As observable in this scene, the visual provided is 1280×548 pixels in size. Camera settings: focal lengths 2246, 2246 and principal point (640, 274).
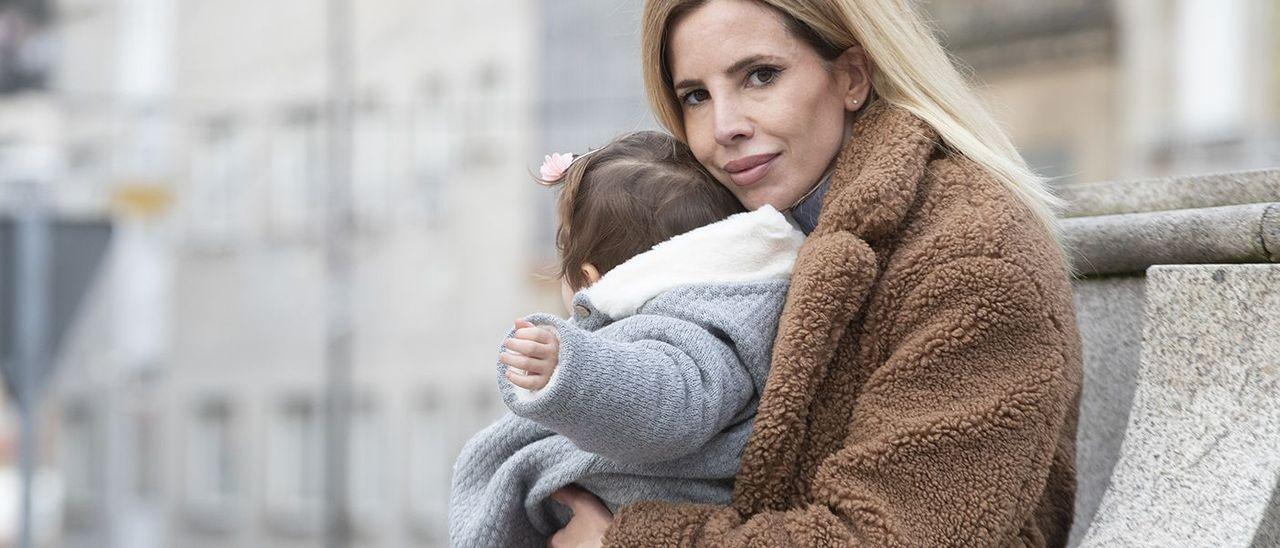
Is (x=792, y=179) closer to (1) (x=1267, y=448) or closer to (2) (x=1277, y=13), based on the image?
(1) (x=1267, y=448)

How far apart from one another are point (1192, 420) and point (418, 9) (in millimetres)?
21924

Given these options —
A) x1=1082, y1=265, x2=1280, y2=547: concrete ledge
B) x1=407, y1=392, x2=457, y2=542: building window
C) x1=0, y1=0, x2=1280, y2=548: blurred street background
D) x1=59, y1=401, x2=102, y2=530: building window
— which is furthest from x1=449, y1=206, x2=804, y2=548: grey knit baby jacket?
x1=59, y1=401, x2=102, y2=530: building window

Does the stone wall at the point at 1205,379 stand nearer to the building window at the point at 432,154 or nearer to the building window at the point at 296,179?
the building window at the point at 432,154

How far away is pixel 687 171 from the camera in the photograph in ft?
11.8

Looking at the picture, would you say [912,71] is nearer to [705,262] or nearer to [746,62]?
A: [746,62]

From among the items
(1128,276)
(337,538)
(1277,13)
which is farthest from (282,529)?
(1128,276)

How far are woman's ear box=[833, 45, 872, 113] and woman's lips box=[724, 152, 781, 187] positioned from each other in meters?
0.15

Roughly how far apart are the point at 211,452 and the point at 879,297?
26993mm

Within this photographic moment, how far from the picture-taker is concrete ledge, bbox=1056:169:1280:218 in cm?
365

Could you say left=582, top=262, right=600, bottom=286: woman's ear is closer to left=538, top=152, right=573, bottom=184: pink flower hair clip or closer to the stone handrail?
left=538, top=152, right=573, bottom=184: pink flower hair clip

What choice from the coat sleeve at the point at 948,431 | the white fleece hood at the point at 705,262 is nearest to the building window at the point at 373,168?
the white fleece hood at the point at 705,262

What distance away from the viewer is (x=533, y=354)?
118 inches

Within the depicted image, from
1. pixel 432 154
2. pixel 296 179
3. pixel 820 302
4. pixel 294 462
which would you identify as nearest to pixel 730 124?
pixel 820 302

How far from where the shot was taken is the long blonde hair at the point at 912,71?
3385mm
